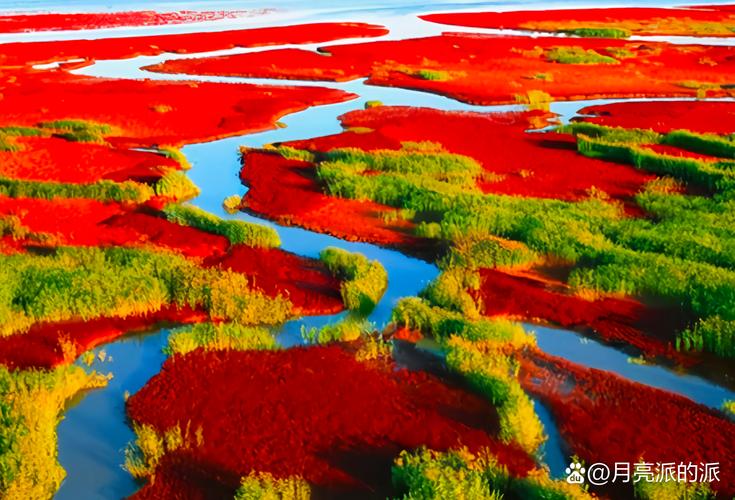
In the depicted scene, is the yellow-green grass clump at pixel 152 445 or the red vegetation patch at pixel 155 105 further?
the red vegetation patch at pixel 155 105

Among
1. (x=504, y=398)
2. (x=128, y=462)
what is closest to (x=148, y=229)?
(x=128, y=462)

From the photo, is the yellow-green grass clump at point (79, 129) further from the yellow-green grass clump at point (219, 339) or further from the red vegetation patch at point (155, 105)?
the yellow-green grass clump at point (219, 339)

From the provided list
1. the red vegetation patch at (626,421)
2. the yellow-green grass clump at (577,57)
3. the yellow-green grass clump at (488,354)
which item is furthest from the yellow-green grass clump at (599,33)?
the red vegetation patch at (626,421)

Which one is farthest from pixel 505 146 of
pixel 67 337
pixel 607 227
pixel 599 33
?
pixel 599 33

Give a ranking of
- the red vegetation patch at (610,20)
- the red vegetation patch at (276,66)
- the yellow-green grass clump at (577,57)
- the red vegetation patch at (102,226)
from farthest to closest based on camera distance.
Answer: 1. the red vegetation patch at (610,20)
2. the yellow-green grass clump at (577,57)
3. the red vegetation patch at (276,66)
4. the red vegetation patch at (102,226)

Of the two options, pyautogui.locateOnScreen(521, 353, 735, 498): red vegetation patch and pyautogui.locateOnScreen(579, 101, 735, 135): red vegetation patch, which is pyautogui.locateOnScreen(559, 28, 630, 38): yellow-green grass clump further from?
pyautogui.locateOnScreen(521, 353, 735, 498): red vegetation patch

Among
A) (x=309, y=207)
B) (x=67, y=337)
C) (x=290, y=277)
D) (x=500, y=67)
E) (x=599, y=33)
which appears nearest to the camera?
(x=67, y=337)

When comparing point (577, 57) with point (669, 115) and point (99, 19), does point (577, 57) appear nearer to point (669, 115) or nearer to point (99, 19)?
point (669, 115)
